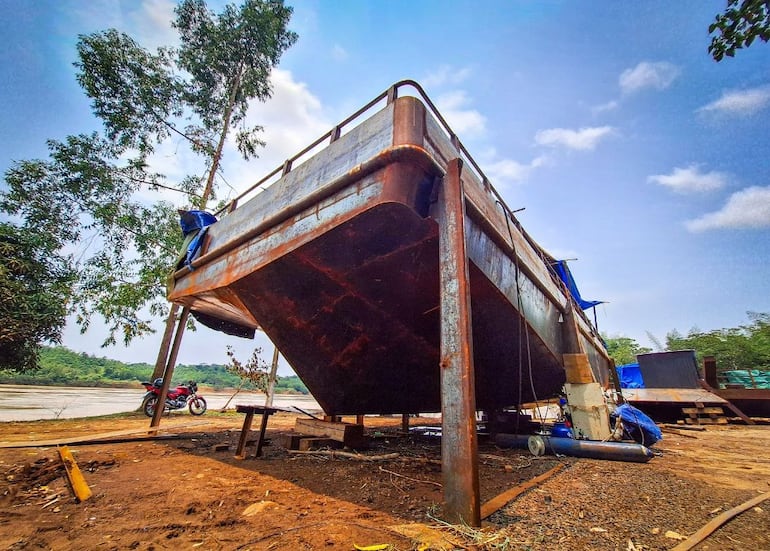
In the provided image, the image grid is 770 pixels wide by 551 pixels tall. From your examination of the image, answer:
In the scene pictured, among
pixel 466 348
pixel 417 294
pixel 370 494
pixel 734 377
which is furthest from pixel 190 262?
pixel 734 377

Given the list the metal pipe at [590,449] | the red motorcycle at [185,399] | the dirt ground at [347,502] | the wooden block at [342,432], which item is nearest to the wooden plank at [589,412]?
the metal pipe at [590,449]

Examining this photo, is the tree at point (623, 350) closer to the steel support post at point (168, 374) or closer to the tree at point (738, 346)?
the tree at point (738, 346)

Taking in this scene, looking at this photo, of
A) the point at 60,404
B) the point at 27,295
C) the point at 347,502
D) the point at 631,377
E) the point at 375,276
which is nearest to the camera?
the point at 347,502

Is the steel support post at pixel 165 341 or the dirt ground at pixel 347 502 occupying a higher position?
the steel support post at pixel 165 341

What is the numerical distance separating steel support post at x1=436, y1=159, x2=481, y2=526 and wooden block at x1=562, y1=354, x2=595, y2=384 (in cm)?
387

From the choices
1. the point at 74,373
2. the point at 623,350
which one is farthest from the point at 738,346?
the point at 74,373

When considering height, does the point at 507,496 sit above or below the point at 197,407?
above

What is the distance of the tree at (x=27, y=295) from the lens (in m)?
9.38

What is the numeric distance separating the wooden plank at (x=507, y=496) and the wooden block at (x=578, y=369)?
2026mm

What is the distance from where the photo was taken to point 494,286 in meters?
4.12

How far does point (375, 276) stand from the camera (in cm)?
429

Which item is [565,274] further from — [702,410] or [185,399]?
[185,399]

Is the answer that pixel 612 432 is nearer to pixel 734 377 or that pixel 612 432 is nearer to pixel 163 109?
pixel 163 109

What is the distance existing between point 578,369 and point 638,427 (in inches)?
54.1
